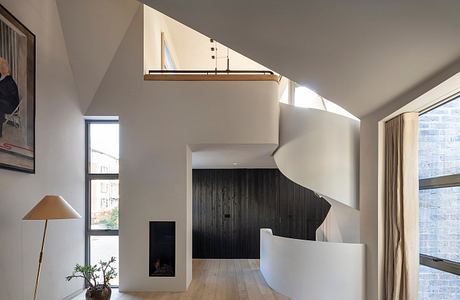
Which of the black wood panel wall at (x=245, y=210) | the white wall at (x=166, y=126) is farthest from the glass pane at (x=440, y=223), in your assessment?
the black wood panel wall at (x=245, y=210)

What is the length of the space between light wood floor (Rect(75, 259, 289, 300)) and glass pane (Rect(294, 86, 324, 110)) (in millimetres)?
3488

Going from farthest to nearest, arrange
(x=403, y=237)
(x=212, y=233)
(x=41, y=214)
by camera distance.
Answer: (x=212, y=233), (x=403, y=237), (x=41, y=214)

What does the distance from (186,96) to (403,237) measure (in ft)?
12.4

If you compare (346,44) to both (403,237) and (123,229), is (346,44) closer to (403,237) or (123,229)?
(403,237)

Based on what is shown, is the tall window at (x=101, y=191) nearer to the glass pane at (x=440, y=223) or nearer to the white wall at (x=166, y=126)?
the white wall at (x=166, y=126)

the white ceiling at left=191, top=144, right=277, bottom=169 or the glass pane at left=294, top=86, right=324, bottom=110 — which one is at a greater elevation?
the glass pane at left=294, top=86, right=324, bottom=110

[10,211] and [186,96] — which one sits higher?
[186,96]

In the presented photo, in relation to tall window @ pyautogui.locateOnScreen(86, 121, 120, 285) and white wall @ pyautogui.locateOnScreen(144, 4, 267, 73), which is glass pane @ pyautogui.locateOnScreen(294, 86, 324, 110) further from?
tall window @ pyautogui.locateOnScreen(86, 121, 120, 285)

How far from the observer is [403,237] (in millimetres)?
3879

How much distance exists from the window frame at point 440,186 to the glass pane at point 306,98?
10.2 ft

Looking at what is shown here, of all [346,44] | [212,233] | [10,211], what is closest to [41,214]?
[10,211]

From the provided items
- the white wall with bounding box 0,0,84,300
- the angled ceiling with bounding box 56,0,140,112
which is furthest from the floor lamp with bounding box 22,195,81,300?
the angled ceiling with bounding box 56,0,140,112

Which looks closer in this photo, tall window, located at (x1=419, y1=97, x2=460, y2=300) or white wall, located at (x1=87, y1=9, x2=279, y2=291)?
tall window, located at (x1=419, y1=97, x2=460, y2=300)

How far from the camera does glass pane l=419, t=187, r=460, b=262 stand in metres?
3.32
